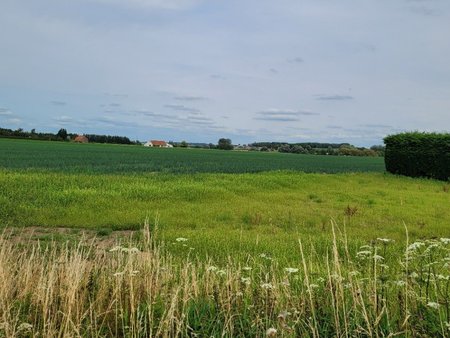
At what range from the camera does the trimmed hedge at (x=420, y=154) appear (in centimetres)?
2973

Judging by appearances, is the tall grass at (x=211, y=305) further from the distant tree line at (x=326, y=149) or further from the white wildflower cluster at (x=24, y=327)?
the distant tree line at (x=326, y=149)

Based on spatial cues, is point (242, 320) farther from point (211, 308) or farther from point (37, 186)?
point (37, 186)

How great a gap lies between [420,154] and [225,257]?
85.5ft

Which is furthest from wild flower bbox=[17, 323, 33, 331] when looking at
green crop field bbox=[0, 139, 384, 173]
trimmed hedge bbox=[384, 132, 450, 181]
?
trimmed hedge bbox=[384, 132, 450, 181]

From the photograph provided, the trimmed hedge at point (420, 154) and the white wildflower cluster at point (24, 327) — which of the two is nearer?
the white wildflower cluster at point (24, 327)

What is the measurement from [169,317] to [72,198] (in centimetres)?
1146

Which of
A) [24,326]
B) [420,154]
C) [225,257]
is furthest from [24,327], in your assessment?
[420,154]

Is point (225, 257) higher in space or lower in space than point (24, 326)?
lower

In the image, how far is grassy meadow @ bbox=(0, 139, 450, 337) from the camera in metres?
4.34

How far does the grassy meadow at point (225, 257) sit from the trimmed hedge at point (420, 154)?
3480mm

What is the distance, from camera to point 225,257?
827cm

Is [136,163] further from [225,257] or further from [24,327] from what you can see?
[24,327]

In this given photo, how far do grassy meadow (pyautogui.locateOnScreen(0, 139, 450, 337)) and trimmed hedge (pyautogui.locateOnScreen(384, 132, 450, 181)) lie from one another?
11.4 feet

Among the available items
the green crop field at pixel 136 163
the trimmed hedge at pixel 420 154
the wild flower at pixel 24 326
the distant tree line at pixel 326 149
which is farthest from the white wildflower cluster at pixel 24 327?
the distant tree line at pixel 326 149
